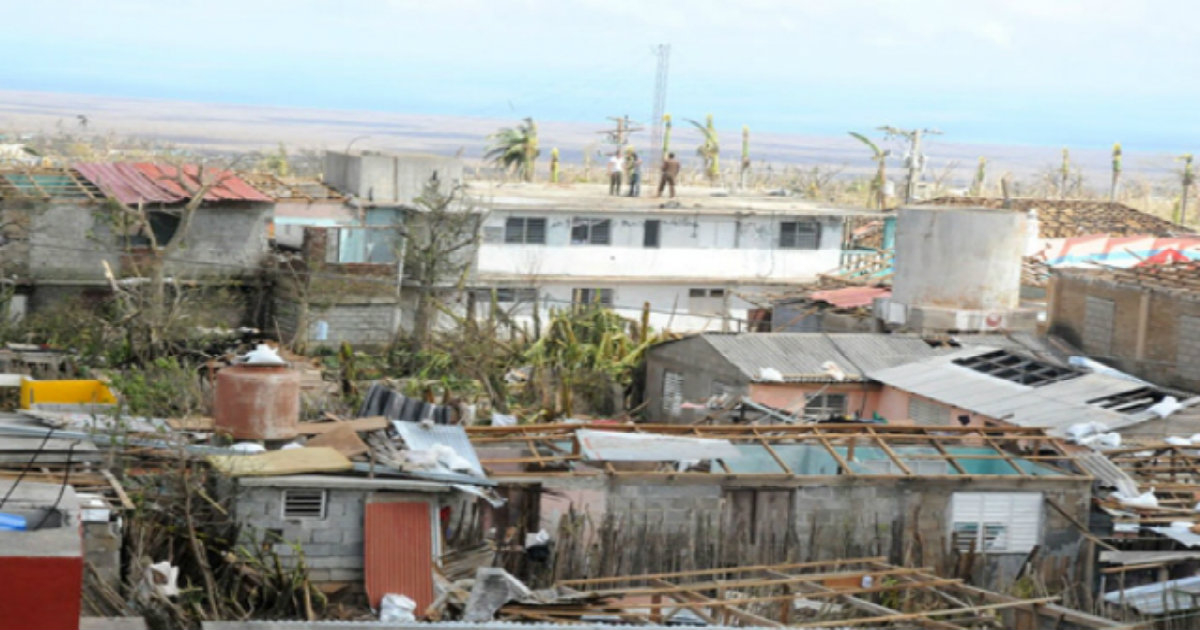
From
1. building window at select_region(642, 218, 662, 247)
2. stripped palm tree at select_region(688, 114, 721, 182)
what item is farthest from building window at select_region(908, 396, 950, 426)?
stripped palm tree at select_region(688, 114, 721, 182)

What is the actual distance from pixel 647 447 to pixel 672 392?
985cm

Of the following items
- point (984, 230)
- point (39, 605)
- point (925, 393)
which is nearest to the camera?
point (39, 605)

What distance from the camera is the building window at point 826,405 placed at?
27.7 meters

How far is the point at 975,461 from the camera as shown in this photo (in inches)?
856

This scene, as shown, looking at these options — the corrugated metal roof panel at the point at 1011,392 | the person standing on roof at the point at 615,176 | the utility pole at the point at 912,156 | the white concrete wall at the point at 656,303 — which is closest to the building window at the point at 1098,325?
the corrugated metal roof panel at the point at 1011,392

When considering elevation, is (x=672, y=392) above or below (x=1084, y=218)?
below

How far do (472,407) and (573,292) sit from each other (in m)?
14.8

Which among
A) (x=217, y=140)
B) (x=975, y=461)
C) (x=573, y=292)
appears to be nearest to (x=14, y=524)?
(x=975, y=461)

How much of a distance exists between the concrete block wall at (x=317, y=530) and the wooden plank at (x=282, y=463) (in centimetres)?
19

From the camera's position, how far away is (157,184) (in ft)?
115

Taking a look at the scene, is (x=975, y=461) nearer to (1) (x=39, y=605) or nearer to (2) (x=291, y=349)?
(1) (x=39, y=605)

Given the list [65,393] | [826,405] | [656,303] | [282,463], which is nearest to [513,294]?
[656,303]

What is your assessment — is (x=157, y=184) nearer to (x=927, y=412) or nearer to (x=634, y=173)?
(x=634, y=173)

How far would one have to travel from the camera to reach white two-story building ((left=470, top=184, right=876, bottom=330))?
1636 inches
